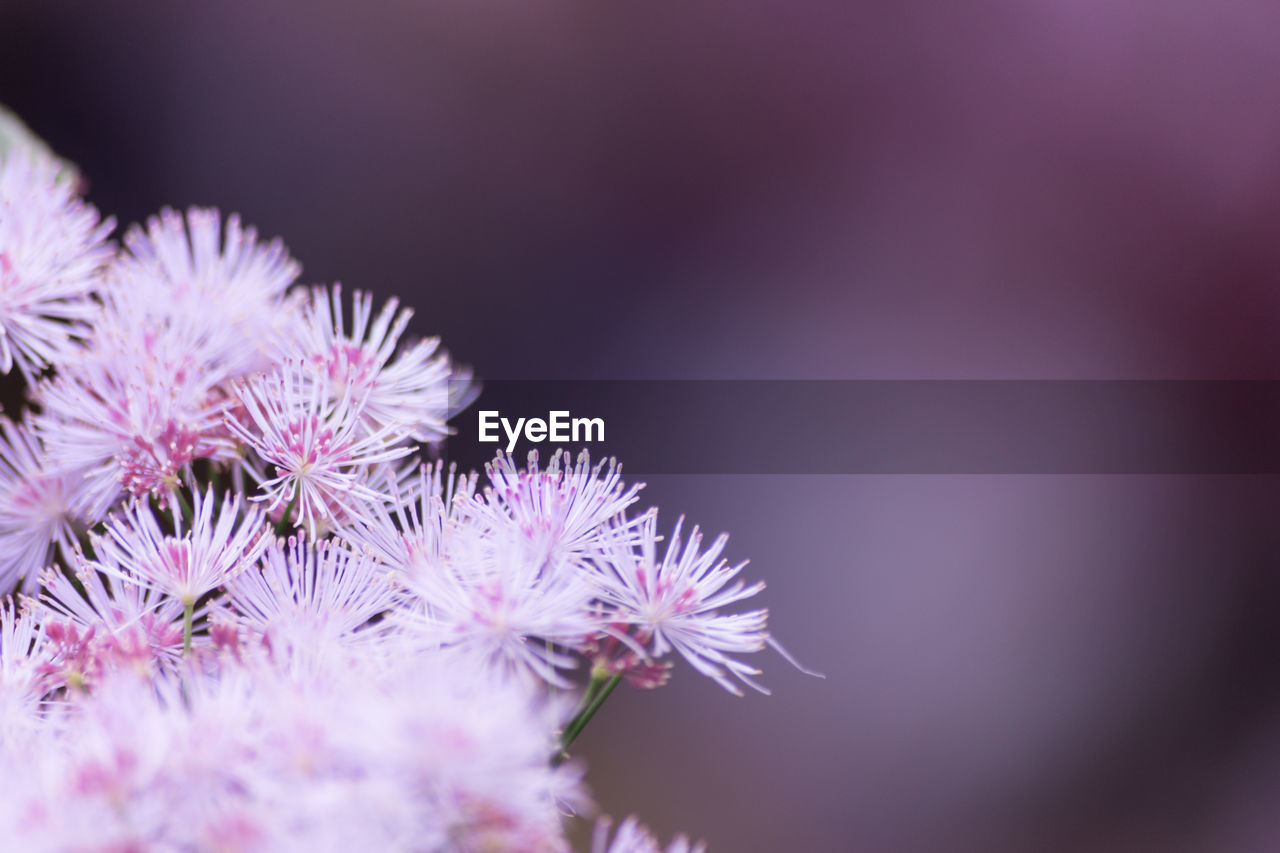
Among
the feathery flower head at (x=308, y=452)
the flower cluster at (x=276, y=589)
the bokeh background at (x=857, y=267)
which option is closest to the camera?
the flower cluster at (x=276, y=589)

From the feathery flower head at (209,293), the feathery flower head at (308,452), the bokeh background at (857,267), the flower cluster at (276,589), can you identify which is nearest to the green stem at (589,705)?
the flower cluster at (276,589)

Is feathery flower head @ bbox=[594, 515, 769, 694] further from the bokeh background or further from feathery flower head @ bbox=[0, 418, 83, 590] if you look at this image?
the bokeh background

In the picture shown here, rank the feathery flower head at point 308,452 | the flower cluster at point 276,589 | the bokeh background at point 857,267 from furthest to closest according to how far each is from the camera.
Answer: the bokeh background at point 857,267 → the feathery flower head at point 308,452 → the flower cluster at point 276,589

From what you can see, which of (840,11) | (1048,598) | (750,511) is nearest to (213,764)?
(750,511)

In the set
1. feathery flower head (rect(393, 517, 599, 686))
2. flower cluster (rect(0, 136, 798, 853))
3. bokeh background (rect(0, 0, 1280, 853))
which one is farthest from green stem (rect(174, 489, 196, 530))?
bokeh background (rect(0, 0, 1280, 853))

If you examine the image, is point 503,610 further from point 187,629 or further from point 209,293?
point 209,293

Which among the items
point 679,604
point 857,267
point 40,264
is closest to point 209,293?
point 40,264

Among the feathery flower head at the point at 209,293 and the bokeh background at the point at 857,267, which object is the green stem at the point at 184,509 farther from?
the bokeh background at the point at 857,267

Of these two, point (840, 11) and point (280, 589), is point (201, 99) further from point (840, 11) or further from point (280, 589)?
point (280, 589)
